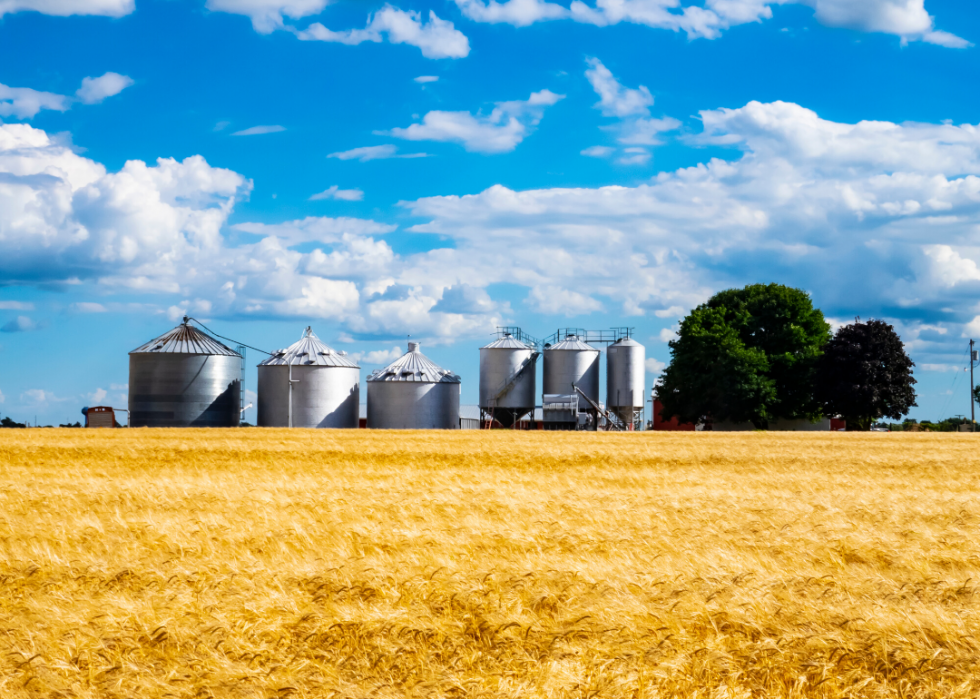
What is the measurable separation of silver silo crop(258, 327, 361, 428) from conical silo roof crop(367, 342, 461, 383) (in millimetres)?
3758

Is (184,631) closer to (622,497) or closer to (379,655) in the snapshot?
(379,655)

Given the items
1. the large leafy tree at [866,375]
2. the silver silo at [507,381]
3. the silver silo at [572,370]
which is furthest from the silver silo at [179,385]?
the large leafy tree at [866,375]

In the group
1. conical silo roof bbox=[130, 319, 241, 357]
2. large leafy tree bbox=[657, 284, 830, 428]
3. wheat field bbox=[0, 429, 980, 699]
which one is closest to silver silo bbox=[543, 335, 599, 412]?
large leafy tree bbox=[657, 284, 830, 428]

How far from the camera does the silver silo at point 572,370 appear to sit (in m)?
91.1

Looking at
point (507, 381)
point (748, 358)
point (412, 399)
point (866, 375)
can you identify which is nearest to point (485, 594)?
point (748, 358)

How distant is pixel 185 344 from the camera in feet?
274

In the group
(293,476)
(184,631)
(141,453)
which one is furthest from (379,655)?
(141,453)

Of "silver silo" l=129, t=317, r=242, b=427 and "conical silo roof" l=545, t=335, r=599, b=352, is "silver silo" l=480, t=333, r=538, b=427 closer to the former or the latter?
"conical silo roof" l=545, t=335, r=599, b=352

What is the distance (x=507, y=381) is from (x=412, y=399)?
379 inches

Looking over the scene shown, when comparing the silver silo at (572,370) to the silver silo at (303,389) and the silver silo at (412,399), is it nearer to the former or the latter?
the silver silo at (412,399)

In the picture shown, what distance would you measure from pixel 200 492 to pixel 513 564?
10.0m

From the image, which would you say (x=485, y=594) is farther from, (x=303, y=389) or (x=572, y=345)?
(x=572, y=345)

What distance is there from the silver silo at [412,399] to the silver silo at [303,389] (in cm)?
293

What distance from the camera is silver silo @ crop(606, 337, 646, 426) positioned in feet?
302
